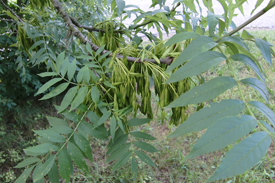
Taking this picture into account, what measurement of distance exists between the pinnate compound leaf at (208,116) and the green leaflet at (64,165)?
1.33ft

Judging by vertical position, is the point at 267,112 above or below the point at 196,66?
below

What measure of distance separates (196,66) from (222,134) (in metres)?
0.17

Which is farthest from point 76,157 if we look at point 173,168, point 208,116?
point 173,168

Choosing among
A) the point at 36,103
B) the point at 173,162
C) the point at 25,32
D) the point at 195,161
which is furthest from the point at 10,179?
the point at 195,161

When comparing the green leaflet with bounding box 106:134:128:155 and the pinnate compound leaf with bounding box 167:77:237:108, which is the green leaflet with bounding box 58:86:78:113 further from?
the pinnate compound leaf with bounding box 167:77:237:108

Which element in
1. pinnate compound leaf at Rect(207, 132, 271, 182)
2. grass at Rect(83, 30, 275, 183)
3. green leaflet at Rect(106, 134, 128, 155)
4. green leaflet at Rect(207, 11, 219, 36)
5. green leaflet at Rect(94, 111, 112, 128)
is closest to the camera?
pinnate compound leaf at Rect(207, 132, 271, 182)

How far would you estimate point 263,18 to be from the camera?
201 inches

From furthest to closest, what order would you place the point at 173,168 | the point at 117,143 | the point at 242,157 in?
1. the point at 173,168
2. the point at 117,143
3. the point at 242,157

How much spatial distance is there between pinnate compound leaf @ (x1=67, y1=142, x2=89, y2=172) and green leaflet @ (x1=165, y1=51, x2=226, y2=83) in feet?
1.36

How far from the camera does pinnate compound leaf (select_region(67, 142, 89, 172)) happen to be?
2.06 ft

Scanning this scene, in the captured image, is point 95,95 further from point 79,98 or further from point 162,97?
point 162,97

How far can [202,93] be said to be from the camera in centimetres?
42

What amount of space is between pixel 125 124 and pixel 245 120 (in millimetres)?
480

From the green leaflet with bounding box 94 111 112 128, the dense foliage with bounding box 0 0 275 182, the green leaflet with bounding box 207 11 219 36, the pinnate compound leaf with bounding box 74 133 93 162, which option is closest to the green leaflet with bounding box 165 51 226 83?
the dense foliage with bounding box 0 0 275 182
